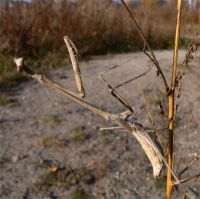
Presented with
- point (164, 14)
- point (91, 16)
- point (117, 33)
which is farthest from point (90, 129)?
point (164, 14)

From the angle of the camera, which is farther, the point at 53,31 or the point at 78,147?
the point at 53,31

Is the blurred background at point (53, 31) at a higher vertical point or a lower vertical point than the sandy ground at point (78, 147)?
higher

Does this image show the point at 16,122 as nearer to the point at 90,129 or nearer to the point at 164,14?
the point at 90,129

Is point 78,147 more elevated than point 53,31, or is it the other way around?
point 53,31

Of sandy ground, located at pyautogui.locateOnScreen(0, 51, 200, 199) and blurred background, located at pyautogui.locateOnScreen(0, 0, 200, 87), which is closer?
sandy ground, located at pyautogui.locateOnScreen(0, 51, 200, 199)

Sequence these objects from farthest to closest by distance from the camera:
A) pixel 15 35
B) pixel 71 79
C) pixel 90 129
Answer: pixel 15 35
pixel 71 79
pixel 90 129

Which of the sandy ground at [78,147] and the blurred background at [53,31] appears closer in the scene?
the sandy ground at [78,147]

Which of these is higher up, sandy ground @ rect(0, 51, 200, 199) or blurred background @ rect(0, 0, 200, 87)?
blurred background @ rect(0, 0, 200, 87)

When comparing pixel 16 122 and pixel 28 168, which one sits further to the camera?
pixel 16 122
